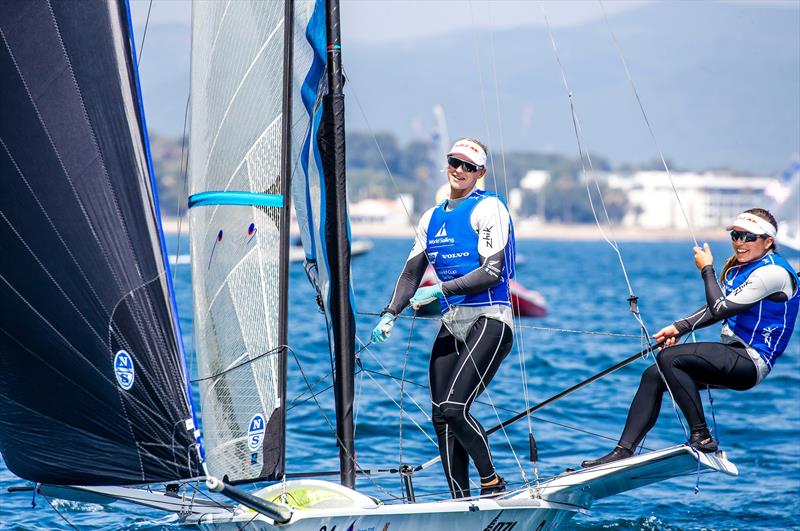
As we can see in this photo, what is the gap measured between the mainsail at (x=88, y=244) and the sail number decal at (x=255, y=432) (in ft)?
0.96


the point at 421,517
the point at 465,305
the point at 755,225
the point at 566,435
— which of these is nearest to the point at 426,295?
the point at 465,305

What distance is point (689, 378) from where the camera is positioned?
16.9ft

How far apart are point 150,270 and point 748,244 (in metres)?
2.73

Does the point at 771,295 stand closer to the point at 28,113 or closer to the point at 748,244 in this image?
the point at 748,244

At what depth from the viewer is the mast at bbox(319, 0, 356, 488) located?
4.92 metres

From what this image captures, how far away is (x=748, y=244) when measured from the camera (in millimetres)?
5223

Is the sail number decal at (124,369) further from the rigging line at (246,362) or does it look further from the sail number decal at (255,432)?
the sail number decal at (255,432)

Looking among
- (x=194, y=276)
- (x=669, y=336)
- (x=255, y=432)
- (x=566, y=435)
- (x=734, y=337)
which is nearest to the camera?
(x=255, y=432)

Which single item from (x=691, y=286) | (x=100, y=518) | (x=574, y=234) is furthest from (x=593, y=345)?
(x=574, y=234)

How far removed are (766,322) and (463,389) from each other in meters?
1.44

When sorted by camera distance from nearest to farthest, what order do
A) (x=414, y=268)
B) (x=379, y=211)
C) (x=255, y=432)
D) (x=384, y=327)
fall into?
(x=255, y=432) → (x=384, y=327) → (x=414, y=268) → (x=379, y=211)

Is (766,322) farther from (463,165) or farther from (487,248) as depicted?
(463,165)

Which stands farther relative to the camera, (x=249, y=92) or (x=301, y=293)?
(x=301, y=293)

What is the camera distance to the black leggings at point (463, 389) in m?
5.09
